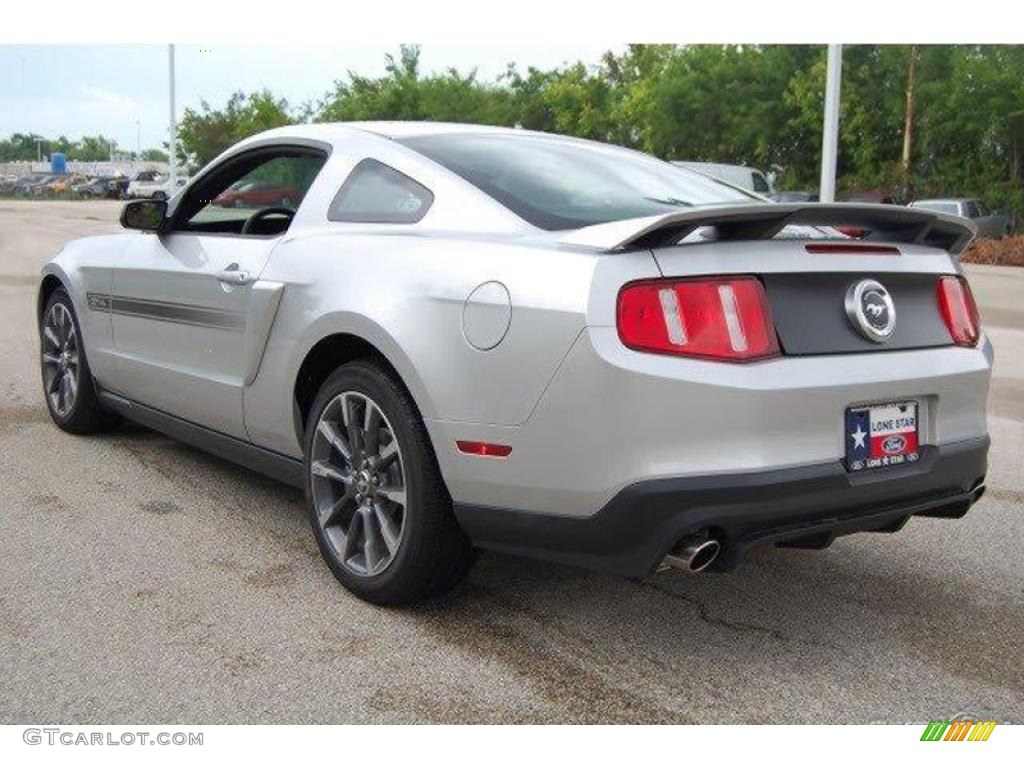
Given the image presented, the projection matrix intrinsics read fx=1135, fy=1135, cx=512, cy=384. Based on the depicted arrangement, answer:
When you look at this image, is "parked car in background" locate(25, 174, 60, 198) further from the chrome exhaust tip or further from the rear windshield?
the chrome exhaust tip

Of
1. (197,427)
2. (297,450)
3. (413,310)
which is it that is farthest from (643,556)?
(197,427)

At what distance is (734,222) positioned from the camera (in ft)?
Answer: 9.94

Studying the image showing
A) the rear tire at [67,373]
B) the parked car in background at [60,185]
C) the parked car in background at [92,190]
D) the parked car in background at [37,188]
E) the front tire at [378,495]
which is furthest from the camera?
the parked car in background at [37,188]

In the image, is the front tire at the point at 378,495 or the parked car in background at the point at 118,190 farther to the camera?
the parked car in background at the point at 118,190

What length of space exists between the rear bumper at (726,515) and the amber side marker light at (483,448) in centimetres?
16

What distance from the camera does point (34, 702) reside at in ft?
9.57

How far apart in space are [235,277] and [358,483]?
1061mm

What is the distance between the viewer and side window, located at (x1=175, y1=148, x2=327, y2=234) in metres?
4.66

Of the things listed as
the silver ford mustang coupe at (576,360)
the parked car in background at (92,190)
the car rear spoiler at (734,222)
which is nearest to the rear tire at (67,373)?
the silver ford mustang coupe at (576,360)

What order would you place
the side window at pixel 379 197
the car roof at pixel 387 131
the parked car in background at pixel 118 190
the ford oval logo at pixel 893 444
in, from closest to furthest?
the ford oval logo at pixel 893 444 → the side window at pixel 379 197 → the car roof at pixel 387 131 → the parked car in background at pixel 118 190

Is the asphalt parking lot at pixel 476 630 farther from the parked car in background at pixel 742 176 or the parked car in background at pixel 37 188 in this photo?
the parked car in background at pixel 37 188

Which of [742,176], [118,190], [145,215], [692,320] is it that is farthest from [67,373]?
[118,190]

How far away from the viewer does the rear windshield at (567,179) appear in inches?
136
